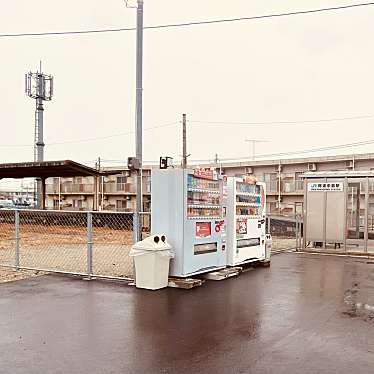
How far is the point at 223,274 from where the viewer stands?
9.95 metres

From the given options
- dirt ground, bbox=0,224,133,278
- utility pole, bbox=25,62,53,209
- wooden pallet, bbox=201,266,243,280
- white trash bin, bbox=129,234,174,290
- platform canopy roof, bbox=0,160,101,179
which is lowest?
dirt ground, bbox=0,224,133,278

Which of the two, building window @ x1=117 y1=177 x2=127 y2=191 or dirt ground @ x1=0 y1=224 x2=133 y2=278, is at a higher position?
building window @ x1=117 y1=177 x2=127 y2=191

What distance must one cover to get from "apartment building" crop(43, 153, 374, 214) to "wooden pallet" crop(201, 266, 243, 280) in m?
12.5

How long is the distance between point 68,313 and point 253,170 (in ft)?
107

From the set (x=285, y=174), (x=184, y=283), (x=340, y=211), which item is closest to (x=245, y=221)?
(x=184, y=283)

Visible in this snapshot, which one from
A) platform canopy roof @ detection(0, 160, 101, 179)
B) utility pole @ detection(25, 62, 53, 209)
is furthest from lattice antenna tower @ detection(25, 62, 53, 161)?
platform canopy roof @ detection(0, 160, 101, 179)

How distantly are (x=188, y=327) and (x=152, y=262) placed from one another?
2549 millimetres

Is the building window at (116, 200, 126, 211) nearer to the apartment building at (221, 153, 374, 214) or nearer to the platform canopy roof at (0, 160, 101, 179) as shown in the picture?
the apartment building at (221, 153, 374, 214)

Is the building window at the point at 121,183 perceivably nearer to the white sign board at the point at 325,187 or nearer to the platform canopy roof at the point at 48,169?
the platform canopy roof at the point at 48,169

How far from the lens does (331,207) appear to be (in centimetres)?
1616

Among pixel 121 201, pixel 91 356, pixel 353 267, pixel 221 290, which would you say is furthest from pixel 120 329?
pixel 121 201

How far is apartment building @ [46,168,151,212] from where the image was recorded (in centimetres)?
4503

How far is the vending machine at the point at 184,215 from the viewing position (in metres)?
8.95

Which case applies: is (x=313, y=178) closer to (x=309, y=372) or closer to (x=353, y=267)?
(x=353, y=267)
